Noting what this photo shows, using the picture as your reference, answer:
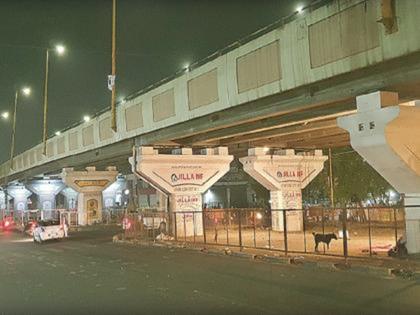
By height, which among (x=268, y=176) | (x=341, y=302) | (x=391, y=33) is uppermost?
(x=391, y=33)

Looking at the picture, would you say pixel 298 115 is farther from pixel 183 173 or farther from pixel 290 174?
pixel 290 174

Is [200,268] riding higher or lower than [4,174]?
lower

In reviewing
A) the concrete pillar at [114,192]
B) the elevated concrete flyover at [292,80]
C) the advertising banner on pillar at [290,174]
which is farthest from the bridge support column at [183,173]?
the concrete pillar at [114,192]

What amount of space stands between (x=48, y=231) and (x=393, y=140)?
2343 centimetres

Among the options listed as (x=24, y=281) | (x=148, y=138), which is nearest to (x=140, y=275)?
(x=24, y=281)

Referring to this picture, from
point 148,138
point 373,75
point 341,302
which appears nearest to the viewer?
point 341,302

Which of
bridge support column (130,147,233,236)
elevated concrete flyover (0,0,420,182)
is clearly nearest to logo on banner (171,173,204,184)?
bridge support column (130,147,233,236)

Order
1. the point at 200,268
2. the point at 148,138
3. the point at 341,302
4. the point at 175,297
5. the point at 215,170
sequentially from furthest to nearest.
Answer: the point at 215,170 → the point at 148,138 → the point at 200,268 → the point at 175,297 → the point at 341,302

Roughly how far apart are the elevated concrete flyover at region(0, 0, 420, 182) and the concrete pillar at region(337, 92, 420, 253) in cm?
54

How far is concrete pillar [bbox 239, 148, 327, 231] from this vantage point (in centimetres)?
3241

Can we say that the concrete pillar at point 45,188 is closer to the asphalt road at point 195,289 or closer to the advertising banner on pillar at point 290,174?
the advertising banner on pillar at point 290,174

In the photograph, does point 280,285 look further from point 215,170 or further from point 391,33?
point 215,170

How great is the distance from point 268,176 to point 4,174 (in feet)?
169

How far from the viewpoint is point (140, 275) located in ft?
50.4
